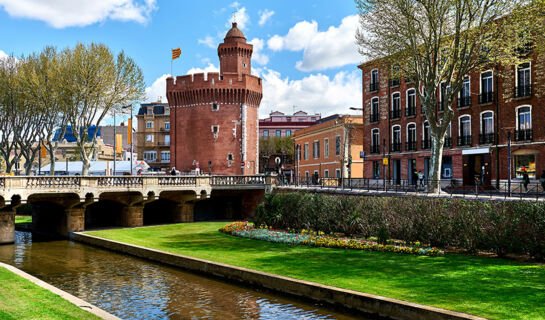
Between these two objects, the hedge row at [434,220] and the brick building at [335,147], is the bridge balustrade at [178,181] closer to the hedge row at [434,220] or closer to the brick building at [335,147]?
the hedge row at [434,220]

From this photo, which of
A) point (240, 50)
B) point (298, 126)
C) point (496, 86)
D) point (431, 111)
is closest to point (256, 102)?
point (240, 50)

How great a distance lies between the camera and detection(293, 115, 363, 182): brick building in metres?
59.7

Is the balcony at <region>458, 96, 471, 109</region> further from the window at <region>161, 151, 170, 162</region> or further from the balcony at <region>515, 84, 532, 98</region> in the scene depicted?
the window at <region>161, 151, 170, 162</region>

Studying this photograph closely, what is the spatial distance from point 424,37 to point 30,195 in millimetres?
27648

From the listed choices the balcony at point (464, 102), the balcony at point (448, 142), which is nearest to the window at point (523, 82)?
the balcony at point (464, 102)

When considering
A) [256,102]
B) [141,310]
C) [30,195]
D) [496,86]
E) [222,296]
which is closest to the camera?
[141,310]

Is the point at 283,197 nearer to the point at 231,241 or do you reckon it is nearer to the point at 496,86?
the point at 231,241

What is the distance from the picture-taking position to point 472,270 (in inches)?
663

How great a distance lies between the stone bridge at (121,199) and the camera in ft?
108

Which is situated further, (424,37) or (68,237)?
(68,237)

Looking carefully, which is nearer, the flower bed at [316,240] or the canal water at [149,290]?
the canal water at [149,290]

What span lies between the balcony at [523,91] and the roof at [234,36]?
42.7 meters

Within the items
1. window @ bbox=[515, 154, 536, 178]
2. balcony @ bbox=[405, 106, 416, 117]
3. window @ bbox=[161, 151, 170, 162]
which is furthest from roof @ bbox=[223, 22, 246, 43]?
window @ bbox=[515, 154, 536, 178]

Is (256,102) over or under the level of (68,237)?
over
